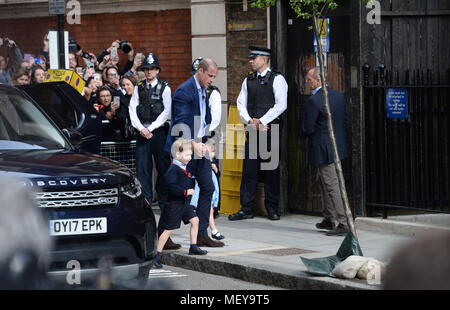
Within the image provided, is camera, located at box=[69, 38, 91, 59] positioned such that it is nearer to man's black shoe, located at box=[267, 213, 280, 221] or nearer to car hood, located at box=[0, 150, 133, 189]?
man's black shoe, located at box=[267, 213, 280, 221]

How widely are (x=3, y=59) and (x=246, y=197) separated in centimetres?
812

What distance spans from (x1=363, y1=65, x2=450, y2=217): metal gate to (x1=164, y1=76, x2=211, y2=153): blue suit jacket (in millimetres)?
2365

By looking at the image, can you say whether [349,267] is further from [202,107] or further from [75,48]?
[75,48]

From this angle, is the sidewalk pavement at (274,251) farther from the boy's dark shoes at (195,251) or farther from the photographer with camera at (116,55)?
the photographer with camera at (116,55)

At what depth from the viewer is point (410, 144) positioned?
11.6m

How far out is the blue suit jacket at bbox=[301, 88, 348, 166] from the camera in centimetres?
1131

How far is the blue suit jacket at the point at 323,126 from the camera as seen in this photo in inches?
445

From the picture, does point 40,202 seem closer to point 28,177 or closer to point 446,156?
point 28,177

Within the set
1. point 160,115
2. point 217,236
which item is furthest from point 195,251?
point 160,115

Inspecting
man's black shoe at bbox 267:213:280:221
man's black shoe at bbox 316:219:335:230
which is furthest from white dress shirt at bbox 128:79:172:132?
man's black shoe at bbox 316:219:335:230

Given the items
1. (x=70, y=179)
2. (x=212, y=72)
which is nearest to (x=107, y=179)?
(x=70, y=179)

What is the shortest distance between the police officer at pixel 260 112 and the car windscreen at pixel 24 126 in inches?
173

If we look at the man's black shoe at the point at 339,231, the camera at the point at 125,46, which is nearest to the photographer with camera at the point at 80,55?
the camera at the point at 125,46

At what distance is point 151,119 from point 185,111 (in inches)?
100
